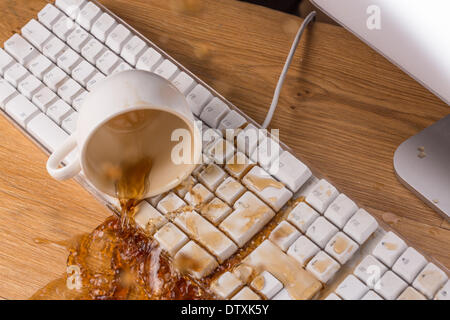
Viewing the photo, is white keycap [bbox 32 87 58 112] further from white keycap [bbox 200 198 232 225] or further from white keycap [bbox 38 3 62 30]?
white keycap [bbox 200 198 232 225]

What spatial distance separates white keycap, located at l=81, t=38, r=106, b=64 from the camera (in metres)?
0.60

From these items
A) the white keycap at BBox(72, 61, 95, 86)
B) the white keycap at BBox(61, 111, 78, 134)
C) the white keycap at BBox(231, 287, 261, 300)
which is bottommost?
the white keycap at BBox(231, 287, 261, 300)

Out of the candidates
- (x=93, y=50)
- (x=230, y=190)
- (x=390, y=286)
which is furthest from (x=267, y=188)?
(x=93, y=50)

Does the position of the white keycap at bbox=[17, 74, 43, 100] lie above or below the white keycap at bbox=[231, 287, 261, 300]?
above

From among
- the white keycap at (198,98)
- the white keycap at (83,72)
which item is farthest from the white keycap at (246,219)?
the white keycap at (83,72)

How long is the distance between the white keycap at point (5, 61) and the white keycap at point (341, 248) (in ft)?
1.27

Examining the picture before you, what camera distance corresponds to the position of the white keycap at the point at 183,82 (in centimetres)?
58

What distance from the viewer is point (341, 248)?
50cm

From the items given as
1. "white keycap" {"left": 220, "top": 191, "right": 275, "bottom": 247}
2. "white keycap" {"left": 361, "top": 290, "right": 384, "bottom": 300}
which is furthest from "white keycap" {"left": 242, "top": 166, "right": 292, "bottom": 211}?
"white keycap" {"left": 361, "top": 290, "right": 384, "bottom": 300}

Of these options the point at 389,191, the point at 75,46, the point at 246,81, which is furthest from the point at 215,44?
the point at 389,191

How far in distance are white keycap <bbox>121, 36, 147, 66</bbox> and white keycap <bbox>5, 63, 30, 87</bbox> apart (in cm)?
11

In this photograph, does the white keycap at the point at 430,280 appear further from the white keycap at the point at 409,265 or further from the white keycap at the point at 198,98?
the white keycap at the point at 198,98

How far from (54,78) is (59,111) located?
1.7 inches

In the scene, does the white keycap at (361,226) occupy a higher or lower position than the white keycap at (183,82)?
lower
